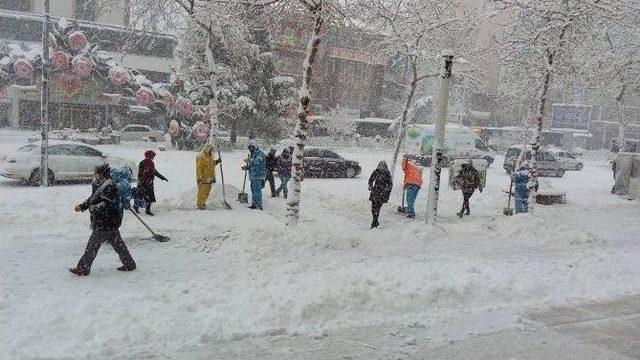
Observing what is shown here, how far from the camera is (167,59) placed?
4694 cm

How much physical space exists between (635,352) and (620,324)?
89 centimetres

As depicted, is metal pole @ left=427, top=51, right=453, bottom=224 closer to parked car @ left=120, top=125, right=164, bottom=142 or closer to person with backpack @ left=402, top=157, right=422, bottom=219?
person with backpack @ left=402, top=157, right=422, bottom=219

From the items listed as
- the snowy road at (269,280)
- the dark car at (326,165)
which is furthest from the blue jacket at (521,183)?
the dark car at (326,165)

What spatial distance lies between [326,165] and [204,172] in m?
10.3

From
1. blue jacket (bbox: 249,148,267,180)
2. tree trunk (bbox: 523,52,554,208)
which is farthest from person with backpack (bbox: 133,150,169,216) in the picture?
tree trunk (bbox: 523,52,554,208)

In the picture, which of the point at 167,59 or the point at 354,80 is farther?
the point at 354,80

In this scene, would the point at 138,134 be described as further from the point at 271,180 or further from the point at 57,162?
the point at 271,180

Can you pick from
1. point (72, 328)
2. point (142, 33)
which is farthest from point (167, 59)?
point (72, 328)

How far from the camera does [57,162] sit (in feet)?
52.9

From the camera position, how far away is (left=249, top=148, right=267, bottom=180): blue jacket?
13766 mm

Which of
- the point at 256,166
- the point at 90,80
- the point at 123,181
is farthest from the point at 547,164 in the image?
the point at 90,80

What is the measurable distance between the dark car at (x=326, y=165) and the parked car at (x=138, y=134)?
63.2ft

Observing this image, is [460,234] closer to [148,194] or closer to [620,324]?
[620,324]

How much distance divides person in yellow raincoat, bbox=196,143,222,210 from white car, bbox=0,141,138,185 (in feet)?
10.8
